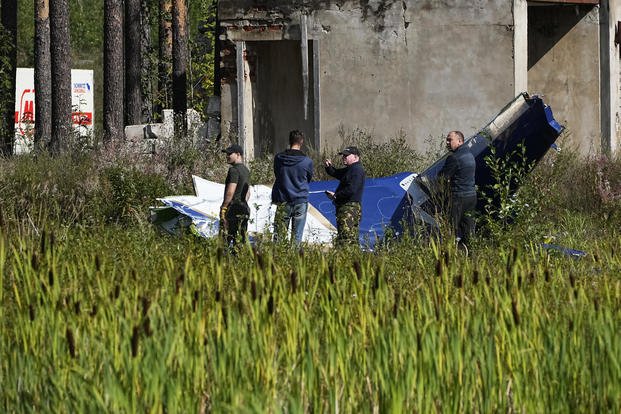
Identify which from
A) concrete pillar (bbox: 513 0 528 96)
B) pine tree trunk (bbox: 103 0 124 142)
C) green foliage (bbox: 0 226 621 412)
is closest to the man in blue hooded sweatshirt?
green foliage (bbox: 0 226 621 412)

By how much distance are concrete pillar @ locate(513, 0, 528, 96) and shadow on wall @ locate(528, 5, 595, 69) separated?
6.47 ft

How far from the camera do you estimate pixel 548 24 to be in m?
18.3

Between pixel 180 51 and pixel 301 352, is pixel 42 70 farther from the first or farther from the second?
pixel 301 352

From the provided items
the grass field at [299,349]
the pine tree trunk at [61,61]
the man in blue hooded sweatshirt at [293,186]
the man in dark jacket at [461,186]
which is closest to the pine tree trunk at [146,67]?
the pine tree trunk at [61,61]

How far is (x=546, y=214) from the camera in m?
13.0

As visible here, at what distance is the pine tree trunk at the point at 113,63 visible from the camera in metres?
22.2

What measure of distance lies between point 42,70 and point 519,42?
11489mm

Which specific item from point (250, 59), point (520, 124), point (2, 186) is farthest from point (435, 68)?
point (2, 186)

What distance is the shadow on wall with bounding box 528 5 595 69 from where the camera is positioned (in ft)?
59.0

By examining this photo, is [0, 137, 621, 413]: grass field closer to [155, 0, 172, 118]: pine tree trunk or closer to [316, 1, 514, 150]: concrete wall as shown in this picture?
[316, 1, 514, 150]: concrete wall

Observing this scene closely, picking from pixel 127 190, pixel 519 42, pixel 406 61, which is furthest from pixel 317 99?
pixel 127 190

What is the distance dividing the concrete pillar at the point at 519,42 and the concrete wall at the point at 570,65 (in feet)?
5.97

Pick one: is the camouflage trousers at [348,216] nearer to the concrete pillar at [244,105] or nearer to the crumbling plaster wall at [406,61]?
the crumbling plaster wall at [406,61]

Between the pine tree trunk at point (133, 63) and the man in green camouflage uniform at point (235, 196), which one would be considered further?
the pine tree trunk at point (133, 63)
